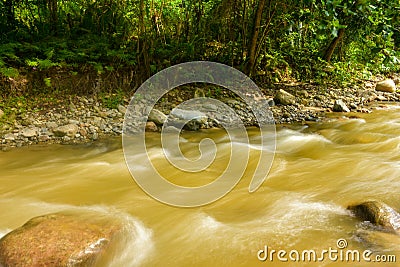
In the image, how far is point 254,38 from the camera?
7.21m

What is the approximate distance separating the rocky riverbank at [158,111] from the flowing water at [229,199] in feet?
1.24

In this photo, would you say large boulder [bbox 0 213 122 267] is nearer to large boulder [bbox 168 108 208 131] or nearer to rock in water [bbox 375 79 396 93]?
large boulder [bbox 168 108 208 131]

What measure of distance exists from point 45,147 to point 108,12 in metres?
3.97

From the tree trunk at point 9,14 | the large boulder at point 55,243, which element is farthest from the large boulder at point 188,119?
the tree trunk at point 9,14

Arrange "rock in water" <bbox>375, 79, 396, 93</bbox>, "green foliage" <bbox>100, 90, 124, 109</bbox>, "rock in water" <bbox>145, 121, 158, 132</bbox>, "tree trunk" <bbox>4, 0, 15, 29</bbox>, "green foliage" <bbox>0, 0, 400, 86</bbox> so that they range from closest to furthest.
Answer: "rock in water" <bbox>145, 121, 158, 132</bbox>
"green foliage" <bbox>100, 90, 124, 109</bbox>
"green foliage" <bbox>0, 0, 400, 86</bbox>
"tree trunk" <bbox>4, 0, 15, 29</bbox>
"rock in water" <bbox>375, 79, 396, 93</bbox>

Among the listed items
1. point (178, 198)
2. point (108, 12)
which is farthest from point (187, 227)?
point (108, 12)

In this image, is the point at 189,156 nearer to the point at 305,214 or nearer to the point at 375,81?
the point at 305,214

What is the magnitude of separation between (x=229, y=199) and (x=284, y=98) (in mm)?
A: 4320

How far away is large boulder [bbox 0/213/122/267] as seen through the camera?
2.01 metres

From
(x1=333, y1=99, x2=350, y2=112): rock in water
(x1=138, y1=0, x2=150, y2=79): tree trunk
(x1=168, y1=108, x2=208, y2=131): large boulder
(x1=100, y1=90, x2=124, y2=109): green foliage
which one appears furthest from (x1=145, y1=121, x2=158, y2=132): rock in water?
(x1=333, y1=99, x2=350, y2=112): rock in water

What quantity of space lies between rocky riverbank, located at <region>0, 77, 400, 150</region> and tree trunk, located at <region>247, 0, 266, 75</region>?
2.30ft

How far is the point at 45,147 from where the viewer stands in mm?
4742

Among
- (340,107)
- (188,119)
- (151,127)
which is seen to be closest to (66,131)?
(151,127)

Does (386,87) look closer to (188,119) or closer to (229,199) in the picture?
(188,119)
